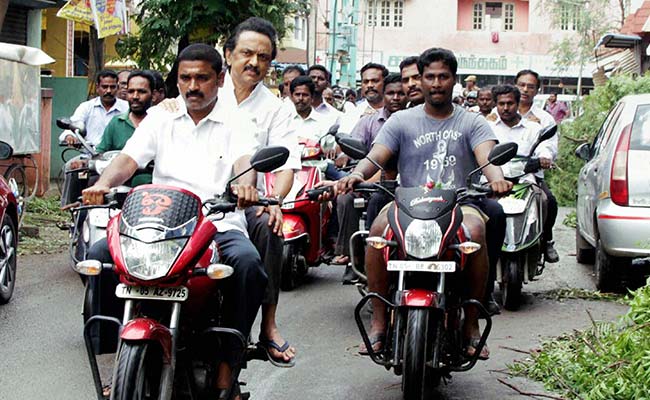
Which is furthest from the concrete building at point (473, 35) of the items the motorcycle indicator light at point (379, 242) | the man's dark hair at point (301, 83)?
the motorcycle indicator light at point (379, 242)

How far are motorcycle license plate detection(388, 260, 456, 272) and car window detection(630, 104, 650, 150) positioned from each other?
14.0 ft

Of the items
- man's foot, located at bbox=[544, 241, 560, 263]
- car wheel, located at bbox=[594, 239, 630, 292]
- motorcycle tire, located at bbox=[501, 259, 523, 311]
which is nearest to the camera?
motorcycle tire, located at bbox=[501, 259, 523, 311]

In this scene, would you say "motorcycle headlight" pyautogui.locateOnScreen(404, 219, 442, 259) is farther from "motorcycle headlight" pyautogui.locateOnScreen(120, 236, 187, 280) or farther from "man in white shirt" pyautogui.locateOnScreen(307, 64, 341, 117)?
"man in white shirt" pyautogui.locateOnScreen(307, 64, 341, 117)

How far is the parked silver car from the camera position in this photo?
30.7 ft

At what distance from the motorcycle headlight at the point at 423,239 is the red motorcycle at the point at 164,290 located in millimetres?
1086

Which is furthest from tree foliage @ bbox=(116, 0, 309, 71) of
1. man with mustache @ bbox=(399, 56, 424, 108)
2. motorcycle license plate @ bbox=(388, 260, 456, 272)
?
motorcycle license plate @ bbox=(388, 260, 456, 272)

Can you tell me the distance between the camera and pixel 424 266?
5777mm

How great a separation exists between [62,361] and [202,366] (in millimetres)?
2590

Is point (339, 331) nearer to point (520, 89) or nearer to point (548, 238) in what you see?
point (548, 238)

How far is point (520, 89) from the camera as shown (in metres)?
11.4

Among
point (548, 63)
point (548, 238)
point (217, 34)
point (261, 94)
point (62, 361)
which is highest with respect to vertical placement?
point (548, 63)

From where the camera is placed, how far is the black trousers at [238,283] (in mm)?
5059

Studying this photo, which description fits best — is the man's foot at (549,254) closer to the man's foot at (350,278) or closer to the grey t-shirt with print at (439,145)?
the man's foot at (350,278)

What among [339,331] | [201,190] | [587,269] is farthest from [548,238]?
[201,190]
